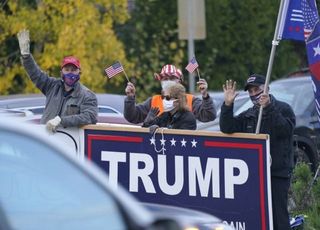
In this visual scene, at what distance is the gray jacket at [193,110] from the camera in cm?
976

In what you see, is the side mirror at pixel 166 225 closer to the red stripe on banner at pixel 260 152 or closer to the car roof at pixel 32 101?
the red stripe on banner at pixel 260 152

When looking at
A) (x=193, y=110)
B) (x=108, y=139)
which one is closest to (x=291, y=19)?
(x=193, y=110)

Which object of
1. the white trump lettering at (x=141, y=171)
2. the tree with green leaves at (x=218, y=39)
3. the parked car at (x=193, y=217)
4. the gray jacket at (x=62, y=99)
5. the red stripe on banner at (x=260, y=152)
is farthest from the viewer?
the tree with green leaves at (x=218, y=39)

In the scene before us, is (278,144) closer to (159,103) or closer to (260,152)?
(260,152)

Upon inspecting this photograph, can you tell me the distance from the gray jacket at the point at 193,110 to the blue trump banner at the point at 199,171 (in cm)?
59

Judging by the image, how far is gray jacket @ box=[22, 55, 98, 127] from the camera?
32.9 ft

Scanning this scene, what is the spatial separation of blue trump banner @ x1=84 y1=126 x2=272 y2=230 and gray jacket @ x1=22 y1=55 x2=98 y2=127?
1.88 feet

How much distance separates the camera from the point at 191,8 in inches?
946

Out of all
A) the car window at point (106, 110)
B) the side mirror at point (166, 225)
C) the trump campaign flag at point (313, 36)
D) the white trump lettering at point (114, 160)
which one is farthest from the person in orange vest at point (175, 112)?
the side mirror at point (166, 225)

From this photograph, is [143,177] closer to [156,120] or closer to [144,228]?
[156,120]

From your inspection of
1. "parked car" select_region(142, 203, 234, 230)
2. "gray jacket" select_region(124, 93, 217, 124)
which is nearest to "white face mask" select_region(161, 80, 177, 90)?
"gray jacket" select_region(124, 93, 217, 124)

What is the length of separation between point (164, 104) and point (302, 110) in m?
6.53

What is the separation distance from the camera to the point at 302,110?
16.0 meters

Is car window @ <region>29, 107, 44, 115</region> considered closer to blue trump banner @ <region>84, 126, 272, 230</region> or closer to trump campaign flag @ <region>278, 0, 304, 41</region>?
blue trump banner @ <region>84, 126, 272, 230</region>
